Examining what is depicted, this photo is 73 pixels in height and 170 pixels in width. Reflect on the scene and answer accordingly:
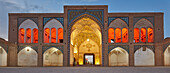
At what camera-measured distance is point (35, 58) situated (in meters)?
27.5

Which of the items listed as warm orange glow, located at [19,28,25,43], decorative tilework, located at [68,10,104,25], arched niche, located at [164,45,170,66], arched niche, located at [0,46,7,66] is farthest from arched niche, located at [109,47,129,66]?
arched niche, located at [0,46,7,66]

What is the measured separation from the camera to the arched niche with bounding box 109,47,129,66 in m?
28.0

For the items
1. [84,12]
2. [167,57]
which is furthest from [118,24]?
[167,57]

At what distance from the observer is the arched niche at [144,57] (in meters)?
27.0

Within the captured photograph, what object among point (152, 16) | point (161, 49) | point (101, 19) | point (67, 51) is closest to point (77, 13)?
point (101, 19)

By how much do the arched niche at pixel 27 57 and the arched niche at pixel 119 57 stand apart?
10.7 meters

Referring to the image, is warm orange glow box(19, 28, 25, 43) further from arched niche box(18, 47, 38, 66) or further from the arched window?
arched niche box(18, 47, 38, 66)

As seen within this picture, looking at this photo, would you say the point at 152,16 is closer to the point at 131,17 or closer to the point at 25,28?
the point at 131,17

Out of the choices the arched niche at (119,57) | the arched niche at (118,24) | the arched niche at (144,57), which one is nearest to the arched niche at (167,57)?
the arched niche at (144,57)

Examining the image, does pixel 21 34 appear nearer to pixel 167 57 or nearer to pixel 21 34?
pixel 21 34

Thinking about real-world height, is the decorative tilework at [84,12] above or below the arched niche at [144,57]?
above

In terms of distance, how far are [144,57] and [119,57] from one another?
4.00 m

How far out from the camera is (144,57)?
27.2 meters

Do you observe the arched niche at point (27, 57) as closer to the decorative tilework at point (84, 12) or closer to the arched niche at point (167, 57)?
the decorative tilework at point (84, 12)
